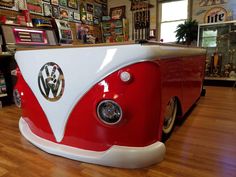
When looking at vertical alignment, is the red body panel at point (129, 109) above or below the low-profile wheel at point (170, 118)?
above

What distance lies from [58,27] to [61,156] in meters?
2.92

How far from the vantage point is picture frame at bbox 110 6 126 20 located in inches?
197

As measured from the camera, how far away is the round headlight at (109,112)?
3.17ft

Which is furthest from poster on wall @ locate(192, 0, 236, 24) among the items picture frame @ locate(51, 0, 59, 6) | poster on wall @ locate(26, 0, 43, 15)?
poster on wall @ locate(26, 0, 43, 15)

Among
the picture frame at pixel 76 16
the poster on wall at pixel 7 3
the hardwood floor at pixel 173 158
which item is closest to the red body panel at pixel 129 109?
the hardwood floor at pixel 173 158

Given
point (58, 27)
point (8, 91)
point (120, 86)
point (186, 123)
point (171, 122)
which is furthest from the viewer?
point (58, 27)

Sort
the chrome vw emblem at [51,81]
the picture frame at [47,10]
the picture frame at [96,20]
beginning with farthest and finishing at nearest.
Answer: the picture frame at [96,20]
the picture frame at [47,10]
the chrome vw emblem at [51,81]

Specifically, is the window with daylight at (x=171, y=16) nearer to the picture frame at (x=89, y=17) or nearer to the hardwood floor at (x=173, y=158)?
the picture frame at (x=89, y=17)

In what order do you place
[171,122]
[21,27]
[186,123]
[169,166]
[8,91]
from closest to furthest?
[169,166] < [171,122] < [186,123] < [8,91] < [21,27]

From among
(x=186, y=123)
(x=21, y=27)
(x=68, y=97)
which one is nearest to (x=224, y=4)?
(x=186, y=123)

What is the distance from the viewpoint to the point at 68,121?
114 cm

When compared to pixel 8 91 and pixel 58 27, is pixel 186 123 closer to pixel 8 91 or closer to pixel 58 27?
pixel 8 91

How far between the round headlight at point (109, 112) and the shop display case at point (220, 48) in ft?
11.4

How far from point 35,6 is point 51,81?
2854 millimetres
